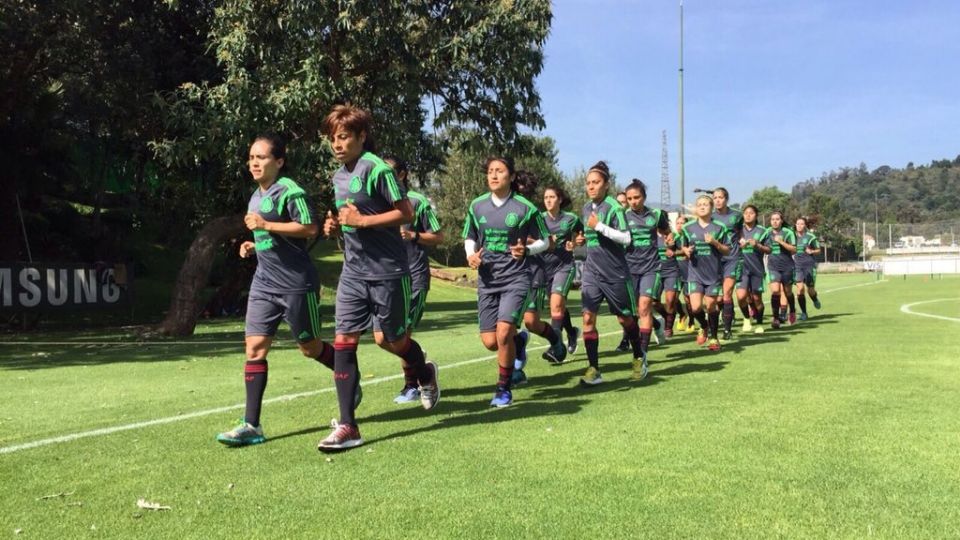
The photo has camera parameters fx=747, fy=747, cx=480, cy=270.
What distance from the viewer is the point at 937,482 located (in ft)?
12.2

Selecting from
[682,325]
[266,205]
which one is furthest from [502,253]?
[682,325]

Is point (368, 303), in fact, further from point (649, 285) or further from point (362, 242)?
point (649, 285)

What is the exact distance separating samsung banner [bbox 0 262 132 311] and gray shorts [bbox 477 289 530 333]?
1261cm

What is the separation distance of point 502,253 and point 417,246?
118 centimetres

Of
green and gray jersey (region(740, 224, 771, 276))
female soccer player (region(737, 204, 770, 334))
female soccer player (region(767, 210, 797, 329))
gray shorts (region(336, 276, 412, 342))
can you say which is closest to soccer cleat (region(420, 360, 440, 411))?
gray shorts (region(336, 276, 412, 342))

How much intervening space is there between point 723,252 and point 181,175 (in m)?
14.9

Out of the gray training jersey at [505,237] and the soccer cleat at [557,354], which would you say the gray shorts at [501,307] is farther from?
the soccer cleat at [557,354]

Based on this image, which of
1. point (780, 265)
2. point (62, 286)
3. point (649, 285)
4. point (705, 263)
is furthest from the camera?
point (62, 286)

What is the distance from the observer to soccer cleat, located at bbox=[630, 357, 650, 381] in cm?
754

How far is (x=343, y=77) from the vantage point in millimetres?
16172

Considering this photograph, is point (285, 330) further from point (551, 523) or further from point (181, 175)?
point (551, 523)

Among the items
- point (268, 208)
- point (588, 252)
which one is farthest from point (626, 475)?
point (588, 252)

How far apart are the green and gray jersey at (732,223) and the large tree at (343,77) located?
7.59 m

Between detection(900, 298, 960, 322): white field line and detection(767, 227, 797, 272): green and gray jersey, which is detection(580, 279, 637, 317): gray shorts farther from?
detection(900, 298, 960, 322): white field line
